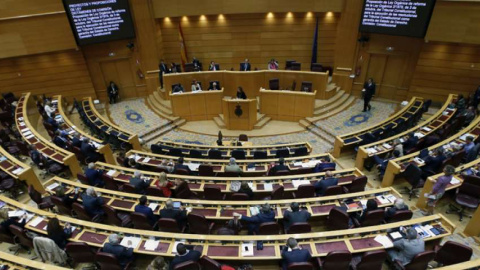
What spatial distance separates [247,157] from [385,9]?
9431 millimetres

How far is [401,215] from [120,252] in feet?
19.9

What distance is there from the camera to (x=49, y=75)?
16.1m

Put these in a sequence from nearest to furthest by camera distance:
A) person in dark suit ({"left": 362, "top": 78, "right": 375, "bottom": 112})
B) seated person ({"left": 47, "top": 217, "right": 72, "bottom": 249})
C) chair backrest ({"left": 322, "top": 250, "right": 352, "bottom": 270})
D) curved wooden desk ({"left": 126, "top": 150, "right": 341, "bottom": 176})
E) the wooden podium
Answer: chair backrest ({"left": 322, "top": 250, "right": 352, "bottom": 270}) < seated person ({"left": 47, "top": 217, "right": 72, "bottom": 249}) < curved wooden desk ({"left": 126, "top": 150, "right": 341, "bottom": 176}) < the wooden podium < person in dark suit ({"left": 362, "top": 78, "right": 375, "bottom": 112})

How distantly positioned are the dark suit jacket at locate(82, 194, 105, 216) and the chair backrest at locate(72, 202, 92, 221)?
73 mm

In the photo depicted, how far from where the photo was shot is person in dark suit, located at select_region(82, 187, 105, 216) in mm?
7377

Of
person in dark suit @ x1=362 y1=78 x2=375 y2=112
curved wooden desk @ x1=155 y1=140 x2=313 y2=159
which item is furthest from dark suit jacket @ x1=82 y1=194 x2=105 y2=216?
person in dark suit @ x1=362 y1=78 x2=375 y2=112

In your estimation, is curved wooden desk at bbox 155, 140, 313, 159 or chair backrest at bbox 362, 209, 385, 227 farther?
curved wooden desk at bbox 155, 140, 313, 159

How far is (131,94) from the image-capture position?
59.0 ft

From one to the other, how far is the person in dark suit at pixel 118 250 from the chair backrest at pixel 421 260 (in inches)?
214

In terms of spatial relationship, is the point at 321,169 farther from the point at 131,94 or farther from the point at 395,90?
the point at 131,94

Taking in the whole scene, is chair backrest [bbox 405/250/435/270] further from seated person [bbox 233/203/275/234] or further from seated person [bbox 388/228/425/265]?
seated person [bbox 233/203/275/234]

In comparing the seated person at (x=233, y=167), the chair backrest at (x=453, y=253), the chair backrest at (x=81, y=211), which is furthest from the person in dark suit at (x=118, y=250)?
the chair backrest at (x=453, y=253)

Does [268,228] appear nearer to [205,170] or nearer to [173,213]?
[173,213]

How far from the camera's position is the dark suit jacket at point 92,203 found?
7375mm
